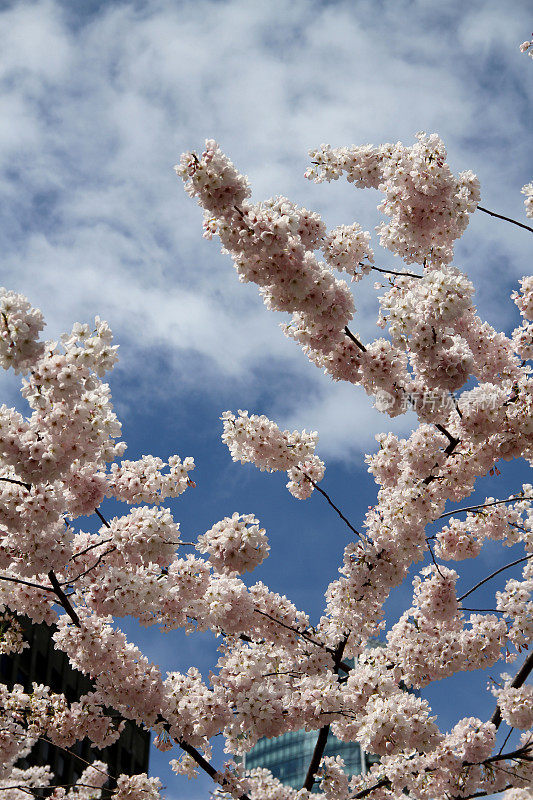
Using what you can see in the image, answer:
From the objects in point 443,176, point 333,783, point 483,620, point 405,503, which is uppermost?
point 443,176

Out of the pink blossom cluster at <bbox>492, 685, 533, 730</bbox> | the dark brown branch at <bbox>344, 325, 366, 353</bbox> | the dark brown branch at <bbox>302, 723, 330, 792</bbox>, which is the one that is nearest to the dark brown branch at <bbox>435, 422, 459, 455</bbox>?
the dark brown branch at <bbox>344, 325, 366, 353</bbox>

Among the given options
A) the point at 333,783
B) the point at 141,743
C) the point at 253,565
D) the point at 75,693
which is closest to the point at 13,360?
the point at 253,565

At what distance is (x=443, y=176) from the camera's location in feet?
29.2

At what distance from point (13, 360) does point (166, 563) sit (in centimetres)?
392

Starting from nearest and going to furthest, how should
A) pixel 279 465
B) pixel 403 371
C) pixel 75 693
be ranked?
1. pixel 403 371
2. pixel 279 465
3. pixel 75 693

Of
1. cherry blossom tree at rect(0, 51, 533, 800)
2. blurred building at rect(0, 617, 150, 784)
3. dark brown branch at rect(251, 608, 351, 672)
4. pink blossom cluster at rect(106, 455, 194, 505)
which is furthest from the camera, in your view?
blurred building at rect(0, 617, 150, 784)

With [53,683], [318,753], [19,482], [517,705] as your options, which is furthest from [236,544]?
[53,683]

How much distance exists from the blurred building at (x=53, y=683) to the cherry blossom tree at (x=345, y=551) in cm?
3386

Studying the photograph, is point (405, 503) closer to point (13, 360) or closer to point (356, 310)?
point (356, 310)

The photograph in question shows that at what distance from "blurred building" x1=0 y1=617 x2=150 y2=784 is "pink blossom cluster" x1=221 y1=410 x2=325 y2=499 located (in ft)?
115

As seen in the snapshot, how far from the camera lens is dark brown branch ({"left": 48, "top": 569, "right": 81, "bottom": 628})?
30.3 feet

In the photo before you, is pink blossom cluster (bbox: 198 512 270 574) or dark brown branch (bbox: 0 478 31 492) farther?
pink blossom cluster (bbox: 198 512 270 574)

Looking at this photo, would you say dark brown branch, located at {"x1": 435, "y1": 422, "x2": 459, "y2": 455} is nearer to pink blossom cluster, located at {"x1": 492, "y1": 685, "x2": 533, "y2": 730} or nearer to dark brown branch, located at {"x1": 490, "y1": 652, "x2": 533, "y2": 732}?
dark brown branch, located at {"x1": 490, "y1": 652, "x2": 533, "y2": 732}

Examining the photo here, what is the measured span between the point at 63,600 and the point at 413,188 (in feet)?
22.9
